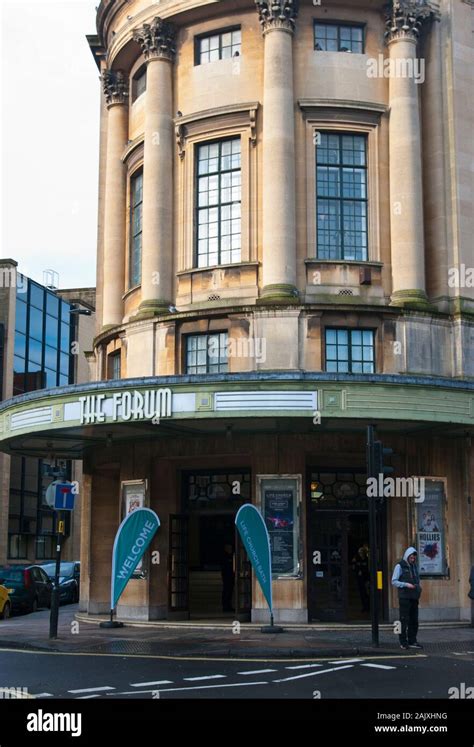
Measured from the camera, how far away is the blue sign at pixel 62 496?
21828 mm

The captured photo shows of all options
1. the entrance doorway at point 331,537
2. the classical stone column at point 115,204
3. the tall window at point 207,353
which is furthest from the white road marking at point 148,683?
the classical stone column at point 115,204

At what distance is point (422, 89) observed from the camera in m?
28.3

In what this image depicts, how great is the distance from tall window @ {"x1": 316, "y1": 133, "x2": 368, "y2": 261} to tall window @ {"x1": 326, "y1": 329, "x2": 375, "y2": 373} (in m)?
2.20

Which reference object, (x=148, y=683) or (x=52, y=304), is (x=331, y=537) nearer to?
(x=148, y=683)

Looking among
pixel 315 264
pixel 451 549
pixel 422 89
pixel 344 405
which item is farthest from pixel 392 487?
pixel 422 89

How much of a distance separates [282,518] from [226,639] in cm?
450

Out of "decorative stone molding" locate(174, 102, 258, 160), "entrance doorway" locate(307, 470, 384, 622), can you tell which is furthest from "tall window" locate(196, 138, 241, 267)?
"entrance doorway" locate(307, 470, 384, 622)

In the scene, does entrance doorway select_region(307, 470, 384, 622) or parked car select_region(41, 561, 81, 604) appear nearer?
entrance doorway select_region(307, 470, 384, 622)

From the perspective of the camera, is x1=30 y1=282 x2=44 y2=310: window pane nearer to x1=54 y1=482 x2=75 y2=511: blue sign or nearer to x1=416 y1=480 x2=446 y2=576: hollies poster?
x1=416 y1=480 x2=446 y2=576: hollies poster

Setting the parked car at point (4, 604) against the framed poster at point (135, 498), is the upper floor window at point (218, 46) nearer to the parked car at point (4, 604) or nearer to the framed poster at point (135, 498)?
the framed poster at point (135, 498)

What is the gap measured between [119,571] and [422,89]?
15051 mm

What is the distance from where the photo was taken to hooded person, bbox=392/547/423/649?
19062 millimetres

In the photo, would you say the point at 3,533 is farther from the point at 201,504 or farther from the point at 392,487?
the point at 392,487

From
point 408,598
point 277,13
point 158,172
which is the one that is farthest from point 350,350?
point 277,13
